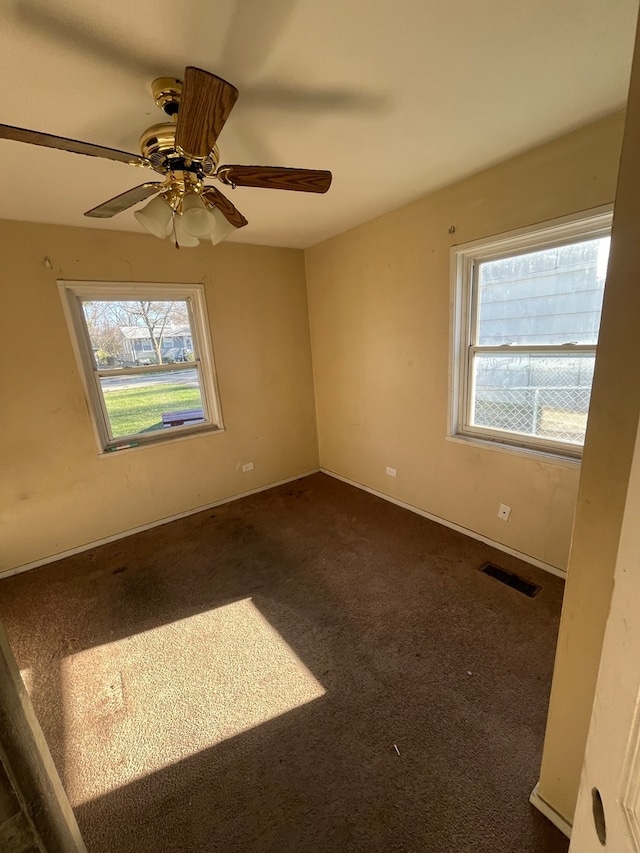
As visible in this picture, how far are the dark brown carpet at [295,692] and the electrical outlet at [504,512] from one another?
30 centimetres

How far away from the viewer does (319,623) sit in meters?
2.01

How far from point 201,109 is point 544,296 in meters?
2.02

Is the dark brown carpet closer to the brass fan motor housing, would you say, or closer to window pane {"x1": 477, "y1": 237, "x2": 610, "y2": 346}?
window pane {"x1": 477, "y1": 237, "x2": 610, "y2": 346}

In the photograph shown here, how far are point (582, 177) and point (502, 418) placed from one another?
139cm

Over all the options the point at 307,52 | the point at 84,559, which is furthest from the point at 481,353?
the point at 84,559

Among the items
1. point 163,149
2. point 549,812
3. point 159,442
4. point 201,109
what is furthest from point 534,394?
point 159,442

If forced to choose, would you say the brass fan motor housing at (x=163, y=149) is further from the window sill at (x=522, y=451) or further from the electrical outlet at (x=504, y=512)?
the electrical outlet at (x=504, y=512)

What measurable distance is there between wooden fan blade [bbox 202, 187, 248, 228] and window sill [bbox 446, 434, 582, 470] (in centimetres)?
204

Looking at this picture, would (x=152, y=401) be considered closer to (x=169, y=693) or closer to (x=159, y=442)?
(x=159, y=442)

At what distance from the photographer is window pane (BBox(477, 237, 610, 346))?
1910mm

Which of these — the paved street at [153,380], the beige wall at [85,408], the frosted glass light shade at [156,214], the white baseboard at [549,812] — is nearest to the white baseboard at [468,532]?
the beige wall at [85,408]

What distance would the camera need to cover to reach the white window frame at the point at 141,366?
2.67 m

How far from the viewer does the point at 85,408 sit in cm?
275

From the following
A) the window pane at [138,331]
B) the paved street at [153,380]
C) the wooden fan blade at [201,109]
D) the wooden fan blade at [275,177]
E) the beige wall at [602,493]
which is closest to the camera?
the beige wall at [602,493]
